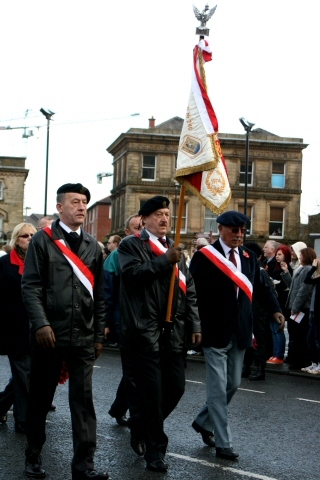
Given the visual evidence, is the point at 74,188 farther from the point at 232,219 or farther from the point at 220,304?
the point at 220,304

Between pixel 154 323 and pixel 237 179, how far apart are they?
60180 mm

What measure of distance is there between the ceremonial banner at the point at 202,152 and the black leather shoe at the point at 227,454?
2001mm

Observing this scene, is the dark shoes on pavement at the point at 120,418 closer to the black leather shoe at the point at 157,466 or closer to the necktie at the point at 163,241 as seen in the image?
the black leather shoe at the point at 157,466

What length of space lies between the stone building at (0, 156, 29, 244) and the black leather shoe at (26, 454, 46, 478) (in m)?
74.1

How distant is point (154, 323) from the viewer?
23.6 ft

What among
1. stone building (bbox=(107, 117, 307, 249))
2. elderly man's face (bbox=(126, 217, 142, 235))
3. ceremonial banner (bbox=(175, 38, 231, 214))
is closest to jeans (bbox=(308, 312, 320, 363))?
elderly man's face (bbox=(126, 217, 142, 235))

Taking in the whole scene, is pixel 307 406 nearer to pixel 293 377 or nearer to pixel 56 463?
pixel 293 377

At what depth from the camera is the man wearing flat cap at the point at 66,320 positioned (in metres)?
6.47

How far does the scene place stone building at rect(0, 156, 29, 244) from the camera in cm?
8125

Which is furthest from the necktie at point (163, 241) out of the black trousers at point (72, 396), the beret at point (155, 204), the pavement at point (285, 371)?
the pavement at point (285, 371)

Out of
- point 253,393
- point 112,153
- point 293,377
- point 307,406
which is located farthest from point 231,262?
point 112,153

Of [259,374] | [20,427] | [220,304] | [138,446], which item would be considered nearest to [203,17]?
[220,304]

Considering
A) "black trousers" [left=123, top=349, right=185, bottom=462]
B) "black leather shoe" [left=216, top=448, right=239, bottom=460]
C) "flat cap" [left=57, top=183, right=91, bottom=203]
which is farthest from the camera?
"black leather shoe" [left=216, top=448, right=239, bottom=460]

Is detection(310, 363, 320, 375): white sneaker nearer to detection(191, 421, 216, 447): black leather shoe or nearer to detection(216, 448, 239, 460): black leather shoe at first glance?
detection(191, 421, 216, 447): black leather shoe
